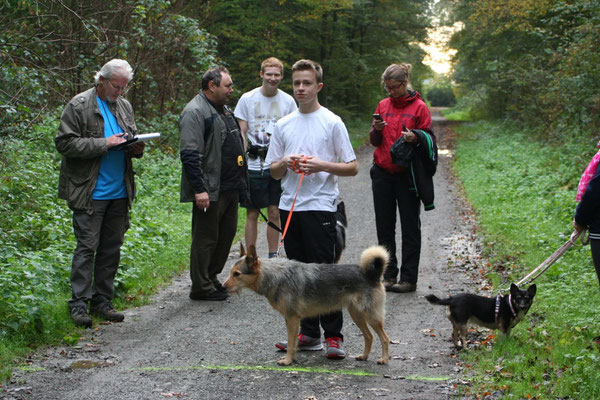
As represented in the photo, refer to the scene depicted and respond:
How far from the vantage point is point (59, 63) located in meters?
12.4

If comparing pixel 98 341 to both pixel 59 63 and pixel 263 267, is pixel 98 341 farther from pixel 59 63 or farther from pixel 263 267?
pixel 59 63

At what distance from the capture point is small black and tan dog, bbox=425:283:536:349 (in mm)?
5176

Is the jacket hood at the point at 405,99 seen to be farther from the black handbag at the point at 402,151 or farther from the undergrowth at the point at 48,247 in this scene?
the undergrowth at the point at 48,247

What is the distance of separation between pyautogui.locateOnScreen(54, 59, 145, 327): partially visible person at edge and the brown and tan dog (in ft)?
6.05

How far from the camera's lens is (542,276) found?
7035 millimetres

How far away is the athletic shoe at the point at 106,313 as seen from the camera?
597 centimetres

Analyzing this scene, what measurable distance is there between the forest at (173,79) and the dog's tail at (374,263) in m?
1.66

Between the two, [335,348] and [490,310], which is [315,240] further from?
[490,310]

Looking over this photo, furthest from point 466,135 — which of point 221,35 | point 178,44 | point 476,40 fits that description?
point 178,44

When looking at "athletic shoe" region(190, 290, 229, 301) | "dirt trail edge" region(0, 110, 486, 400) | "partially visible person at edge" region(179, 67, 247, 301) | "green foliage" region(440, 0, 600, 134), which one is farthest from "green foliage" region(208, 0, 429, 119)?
"dirt trail edge" region(0, 110, 486, 400)

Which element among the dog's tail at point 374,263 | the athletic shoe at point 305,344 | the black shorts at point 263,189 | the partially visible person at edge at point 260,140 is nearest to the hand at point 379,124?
the partially visible person at edge at point 260,140

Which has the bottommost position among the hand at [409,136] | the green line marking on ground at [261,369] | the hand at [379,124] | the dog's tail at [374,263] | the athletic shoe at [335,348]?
the green line marking on ground at [261,369]

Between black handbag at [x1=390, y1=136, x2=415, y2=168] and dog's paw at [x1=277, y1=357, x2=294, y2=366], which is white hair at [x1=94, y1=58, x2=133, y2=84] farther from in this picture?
dog's paw at [x1=277, y1=357, x2=294, y2=366]

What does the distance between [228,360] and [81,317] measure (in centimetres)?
164
